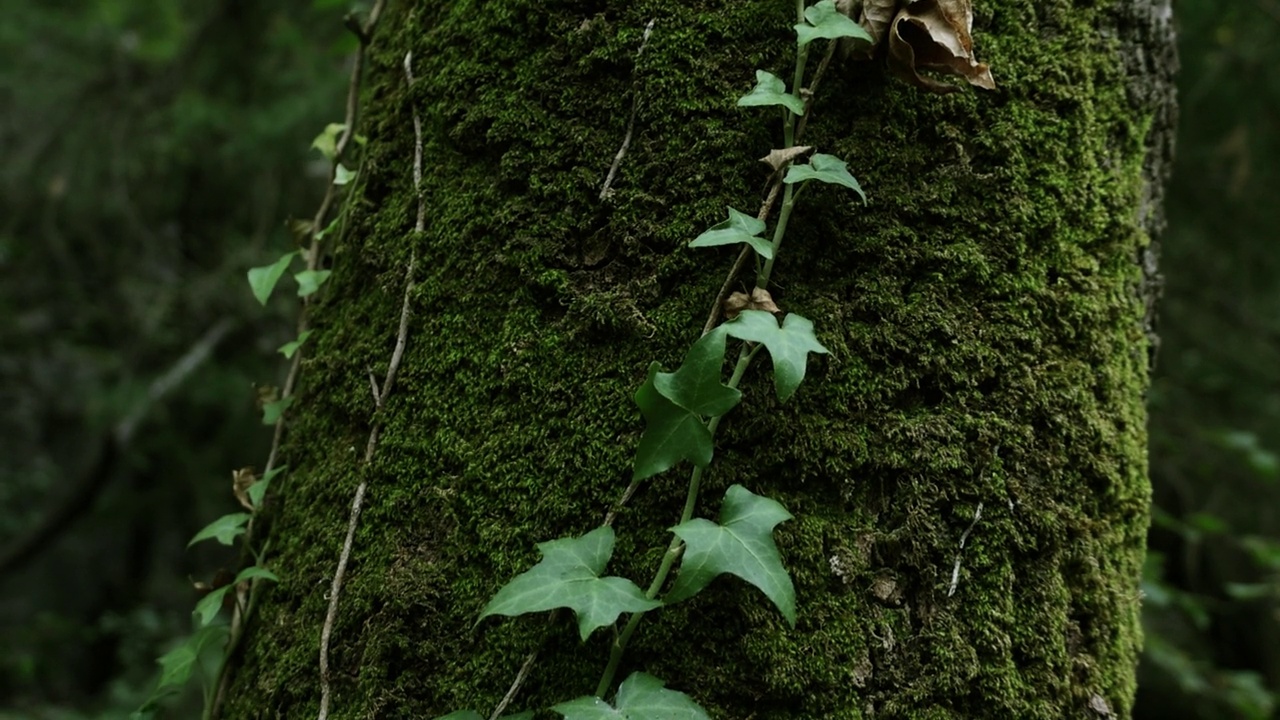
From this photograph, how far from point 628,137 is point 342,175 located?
0.58 m

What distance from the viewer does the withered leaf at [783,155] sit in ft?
3.65

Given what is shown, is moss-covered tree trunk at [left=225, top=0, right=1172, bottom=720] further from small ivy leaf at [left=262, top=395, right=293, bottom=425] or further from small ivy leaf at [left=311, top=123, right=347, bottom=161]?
small ivy leaf at [left=311, top=123, right=347, bottom=161]

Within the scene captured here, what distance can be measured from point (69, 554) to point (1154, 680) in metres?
10.4

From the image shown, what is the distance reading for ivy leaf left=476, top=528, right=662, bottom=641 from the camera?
93cm

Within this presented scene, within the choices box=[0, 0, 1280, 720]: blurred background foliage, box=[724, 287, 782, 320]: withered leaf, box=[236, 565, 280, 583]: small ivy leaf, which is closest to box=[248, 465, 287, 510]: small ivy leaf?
box=[236, 565, 280, 583]: small ivy leaf

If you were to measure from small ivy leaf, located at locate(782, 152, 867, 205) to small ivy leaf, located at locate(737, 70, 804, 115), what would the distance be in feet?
0.24

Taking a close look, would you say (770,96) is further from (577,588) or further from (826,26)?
(577,588)

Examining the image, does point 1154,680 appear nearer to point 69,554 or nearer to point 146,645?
point 146,645

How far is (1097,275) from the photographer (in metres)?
1.23

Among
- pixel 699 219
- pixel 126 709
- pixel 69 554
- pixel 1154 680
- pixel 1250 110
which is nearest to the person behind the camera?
pixel 699 219

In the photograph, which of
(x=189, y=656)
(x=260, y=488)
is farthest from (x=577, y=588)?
(x=189, y=656)

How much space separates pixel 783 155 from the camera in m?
1.12

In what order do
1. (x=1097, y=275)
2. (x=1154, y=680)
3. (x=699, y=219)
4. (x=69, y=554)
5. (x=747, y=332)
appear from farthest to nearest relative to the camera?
1. (x=69, y=554)
2. (x=1154, y=680)
3. (x=1097, y=275)
4. (x=699, y=219)
5. (x=747, y=332)

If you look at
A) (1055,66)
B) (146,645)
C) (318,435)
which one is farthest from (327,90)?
(146,645)
